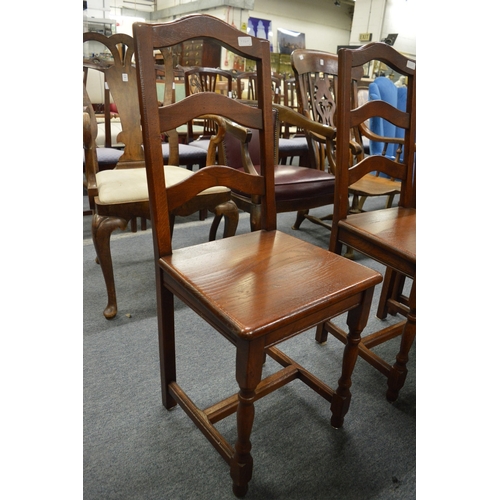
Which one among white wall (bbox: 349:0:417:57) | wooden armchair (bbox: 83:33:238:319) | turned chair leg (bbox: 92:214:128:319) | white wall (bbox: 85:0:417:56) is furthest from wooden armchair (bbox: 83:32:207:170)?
white wall (bbox: 349:0:417:57)

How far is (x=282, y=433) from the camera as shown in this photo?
1165mm

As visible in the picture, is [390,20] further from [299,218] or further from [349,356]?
[349,356]

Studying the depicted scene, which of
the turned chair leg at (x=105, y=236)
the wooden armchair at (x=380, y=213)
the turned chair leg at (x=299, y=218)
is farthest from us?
the turned chair leg at (x=299, y=218)

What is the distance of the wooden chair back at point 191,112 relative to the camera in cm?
91

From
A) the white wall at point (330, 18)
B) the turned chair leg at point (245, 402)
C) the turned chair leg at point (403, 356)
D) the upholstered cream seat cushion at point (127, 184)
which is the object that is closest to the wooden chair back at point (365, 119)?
the turned chair leg at point (403, 356)

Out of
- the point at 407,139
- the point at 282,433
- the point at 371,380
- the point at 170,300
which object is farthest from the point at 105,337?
the point at 407,139

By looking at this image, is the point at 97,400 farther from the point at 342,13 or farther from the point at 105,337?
the point at 342,13

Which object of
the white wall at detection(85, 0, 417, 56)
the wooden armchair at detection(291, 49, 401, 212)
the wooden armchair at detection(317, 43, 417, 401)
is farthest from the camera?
the white wall at detection(85, 0, 417, 56)

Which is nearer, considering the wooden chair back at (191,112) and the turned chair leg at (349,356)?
the wooden chair back at (191,112)

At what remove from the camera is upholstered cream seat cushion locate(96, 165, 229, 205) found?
5.00 ft

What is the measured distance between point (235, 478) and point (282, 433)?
0.25 meters

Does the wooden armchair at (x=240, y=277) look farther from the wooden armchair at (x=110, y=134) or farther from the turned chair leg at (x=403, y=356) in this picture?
the wooden armchair at (x=110, y=134)

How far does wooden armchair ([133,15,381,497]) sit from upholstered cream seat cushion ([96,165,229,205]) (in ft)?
1.37

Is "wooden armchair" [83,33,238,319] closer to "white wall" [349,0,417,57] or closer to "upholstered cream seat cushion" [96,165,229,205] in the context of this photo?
"upholstered cream seat cushion" [96,165,229,205]
